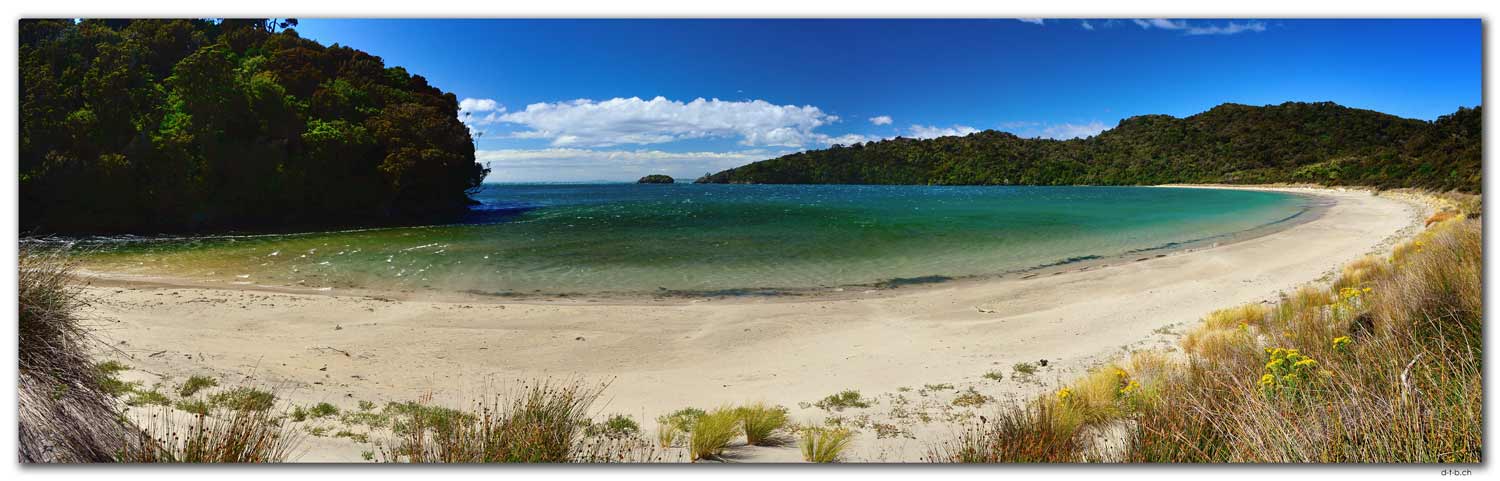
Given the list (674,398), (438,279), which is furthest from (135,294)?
(674,398)

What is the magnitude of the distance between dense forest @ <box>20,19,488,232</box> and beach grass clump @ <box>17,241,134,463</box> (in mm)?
2134

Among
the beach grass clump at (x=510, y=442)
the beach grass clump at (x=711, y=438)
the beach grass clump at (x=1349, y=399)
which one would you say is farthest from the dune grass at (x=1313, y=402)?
the beach grass clump at (x=510, y=442)

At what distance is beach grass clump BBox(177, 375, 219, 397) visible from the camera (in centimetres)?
477

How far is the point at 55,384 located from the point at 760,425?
383 centimetres

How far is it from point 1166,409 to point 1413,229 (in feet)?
69.5

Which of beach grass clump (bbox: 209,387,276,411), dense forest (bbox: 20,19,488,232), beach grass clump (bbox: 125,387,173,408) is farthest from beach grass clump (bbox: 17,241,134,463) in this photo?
dense forest (bbox: 20,19,488,232)

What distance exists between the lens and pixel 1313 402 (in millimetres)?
2898

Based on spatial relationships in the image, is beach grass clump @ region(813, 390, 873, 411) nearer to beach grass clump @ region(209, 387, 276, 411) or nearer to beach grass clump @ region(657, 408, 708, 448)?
beach grass clump @ region(657, 408, 708, 448)

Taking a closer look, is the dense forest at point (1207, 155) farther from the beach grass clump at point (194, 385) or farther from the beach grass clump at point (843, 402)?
the beach grass clump at point (194, 385)

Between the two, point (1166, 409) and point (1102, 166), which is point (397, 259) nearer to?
point (1166, 409)

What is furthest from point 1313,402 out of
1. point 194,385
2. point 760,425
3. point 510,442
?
point 194,385

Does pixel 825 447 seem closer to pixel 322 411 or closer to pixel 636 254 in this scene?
pixel 322 411

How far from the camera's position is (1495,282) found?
3520 millimetres

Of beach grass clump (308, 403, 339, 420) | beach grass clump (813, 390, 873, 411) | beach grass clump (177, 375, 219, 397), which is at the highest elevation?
beach grass clump (177, 375, 219, 397)
